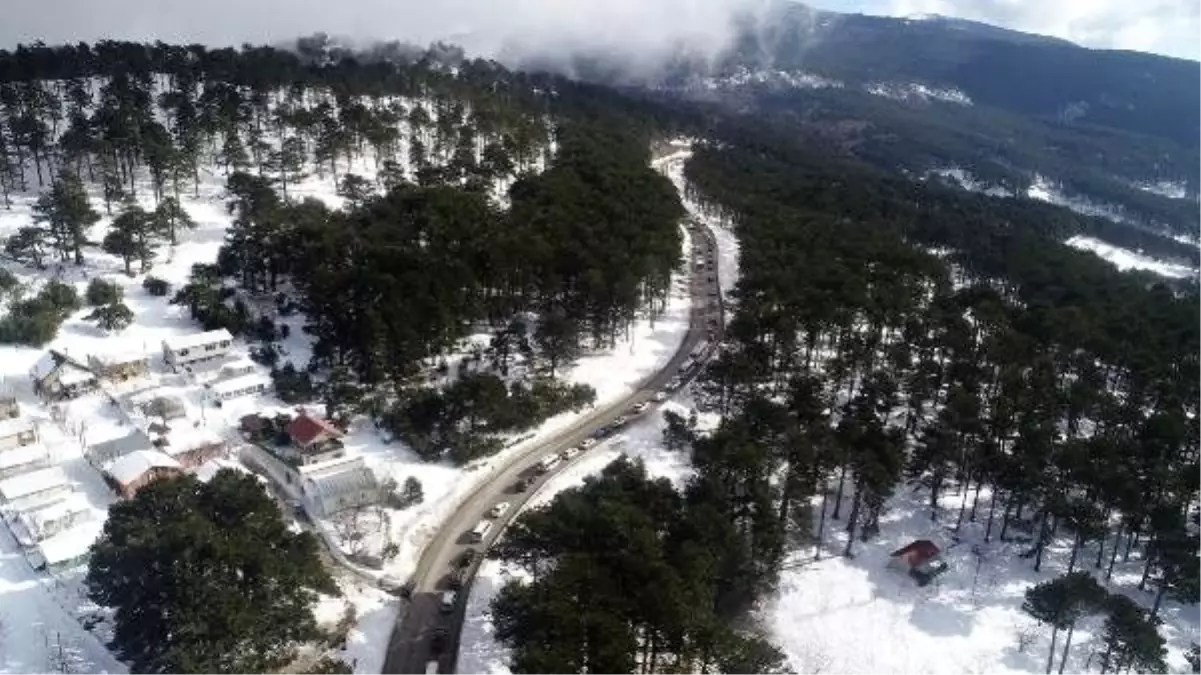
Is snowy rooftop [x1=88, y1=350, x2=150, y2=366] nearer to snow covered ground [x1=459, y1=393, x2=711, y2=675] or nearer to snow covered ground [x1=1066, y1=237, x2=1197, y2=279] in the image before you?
snow covered ground [x1=459, y1=393, x2=711, y2=675]

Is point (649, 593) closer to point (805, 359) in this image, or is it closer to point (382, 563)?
point (382, 563)

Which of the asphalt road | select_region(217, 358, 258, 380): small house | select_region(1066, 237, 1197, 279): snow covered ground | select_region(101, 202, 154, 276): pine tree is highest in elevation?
select_region(101, 202, 154, 276): pine tree

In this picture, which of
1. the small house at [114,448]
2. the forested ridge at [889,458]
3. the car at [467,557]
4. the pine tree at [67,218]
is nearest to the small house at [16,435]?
the small house at [114,448]

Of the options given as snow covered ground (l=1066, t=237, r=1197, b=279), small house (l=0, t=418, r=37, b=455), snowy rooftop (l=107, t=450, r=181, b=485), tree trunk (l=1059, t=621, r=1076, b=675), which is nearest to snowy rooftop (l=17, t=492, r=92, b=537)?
snowy rooftop (l=107, t=450, r=181, b=485)

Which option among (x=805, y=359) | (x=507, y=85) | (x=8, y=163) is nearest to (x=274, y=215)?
(x=8, y=163)

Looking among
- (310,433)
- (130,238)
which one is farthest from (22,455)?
(130,238)

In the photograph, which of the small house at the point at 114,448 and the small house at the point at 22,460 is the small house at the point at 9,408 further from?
the small house at the point at 114,448
